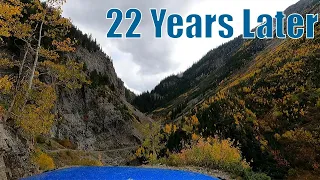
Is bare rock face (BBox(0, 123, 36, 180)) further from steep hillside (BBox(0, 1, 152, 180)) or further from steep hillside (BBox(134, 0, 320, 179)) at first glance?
steep hillside (BBox(134, 0, 320, 179))

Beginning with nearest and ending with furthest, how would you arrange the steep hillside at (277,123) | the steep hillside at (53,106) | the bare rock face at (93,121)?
1. the steep hillside at (53,106)
2. the steep hillside at (277,123)
3. the bare rock face at (93,121)

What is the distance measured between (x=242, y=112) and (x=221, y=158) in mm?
49464

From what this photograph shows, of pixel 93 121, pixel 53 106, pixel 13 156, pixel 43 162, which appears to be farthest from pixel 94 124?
pixel 13 156

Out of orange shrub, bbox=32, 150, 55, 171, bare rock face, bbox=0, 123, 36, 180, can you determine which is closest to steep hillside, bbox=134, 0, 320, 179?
orange shrub, bbox=32, 150, 55, 171

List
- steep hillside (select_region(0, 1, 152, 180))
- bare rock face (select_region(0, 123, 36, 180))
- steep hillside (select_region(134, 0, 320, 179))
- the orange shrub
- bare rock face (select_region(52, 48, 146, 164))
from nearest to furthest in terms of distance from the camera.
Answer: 1. bare rock face (select_region(0, 123, 36, 180))
2. steep hillside (select_region(0, 1, 152, 180))
3. the orange shrub
4. steep hillside (select_region(134, 0, 320, 179))
5. bare rock face (select_region(52, 48, 146, 164))

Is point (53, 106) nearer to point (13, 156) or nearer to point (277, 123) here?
point (13, 156)

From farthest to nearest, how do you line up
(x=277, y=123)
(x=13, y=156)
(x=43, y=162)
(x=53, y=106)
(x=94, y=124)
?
(x=94, y=124) → (x=277, y=123) → (x=43, y=162) → (x=53, y=106) → (x=13, y=156)

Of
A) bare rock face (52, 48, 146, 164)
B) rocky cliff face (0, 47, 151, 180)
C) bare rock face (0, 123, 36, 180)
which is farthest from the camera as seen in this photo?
bare rock face (52, 48, 146, 164)

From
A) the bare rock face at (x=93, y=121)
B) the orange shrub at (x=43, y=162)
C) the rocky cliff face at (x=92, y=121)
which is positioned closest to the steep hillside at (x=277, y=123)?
the bare rock face at (x=93, y=121)

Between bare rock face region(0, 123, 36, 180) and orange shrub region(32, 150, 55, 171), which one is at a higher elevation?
bare rock face region(0, 123, 36, 180)

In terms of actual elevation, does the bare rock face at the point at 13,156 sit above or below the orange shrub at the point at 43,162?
above

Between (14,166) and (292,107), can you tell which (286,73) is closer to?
(292,107)

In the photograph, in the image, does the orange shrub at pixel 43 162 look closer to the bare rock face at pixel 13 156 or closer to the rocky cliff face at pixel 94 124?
the bare rock face at pixel 13 156

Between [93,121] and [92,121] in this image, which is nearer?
[92,121]
